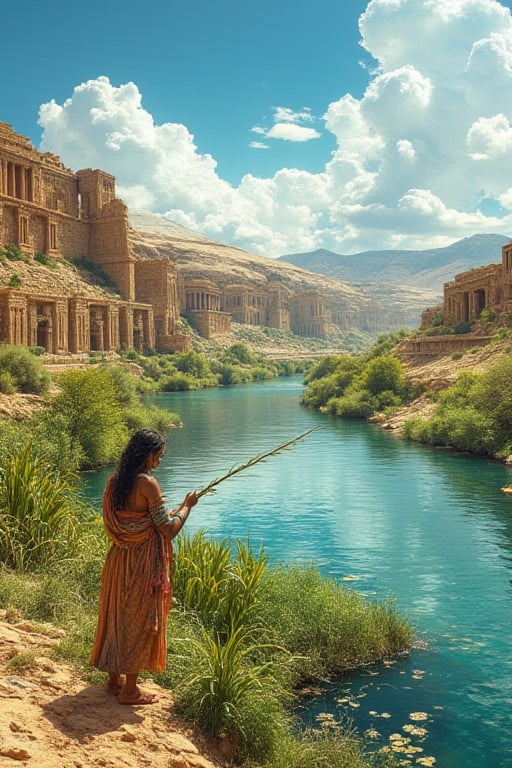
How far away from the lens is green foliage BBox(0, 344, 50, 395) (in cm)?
2729

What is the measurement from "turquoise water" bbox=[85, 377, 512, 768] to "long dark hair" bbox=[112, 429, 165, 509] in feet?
11.8

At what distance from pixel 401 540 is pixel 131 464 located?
1063cm

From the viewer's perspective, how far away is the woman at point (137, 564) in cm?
501

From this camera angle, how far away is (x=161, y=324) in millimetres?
69750

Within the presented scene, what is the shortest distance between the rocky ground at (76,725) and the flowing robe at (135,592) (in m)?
0.33

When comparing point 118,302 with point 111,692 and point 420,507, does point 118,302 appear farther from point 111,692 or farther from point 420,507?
point 111,692

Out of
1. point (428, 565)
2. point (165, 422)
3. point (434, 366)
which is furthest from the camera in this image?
point (434, 366)

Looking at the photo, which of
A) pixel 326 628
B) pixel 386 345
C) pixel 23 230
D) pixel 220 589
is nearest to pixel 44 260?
pixel 23 230

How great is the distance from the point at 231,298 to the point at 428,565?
108 m

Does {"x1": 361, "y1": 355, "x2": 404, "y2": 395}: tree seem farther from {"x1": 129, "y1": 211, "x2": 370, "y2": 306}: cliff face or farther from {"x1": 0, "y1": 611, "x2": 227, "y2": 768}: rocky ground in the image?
{"x1": 129, "y1": 211, "x2": 370, "y2": 306}: cliff face

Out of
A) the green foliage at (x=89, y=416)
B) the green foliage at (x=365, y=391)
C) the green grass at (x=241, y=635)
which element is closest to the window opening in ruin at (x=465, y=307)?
the green foliage at (x=365, y=391)

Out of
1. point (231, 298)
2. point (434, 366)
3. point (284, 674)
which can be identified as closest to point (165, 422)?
point (434, 366)

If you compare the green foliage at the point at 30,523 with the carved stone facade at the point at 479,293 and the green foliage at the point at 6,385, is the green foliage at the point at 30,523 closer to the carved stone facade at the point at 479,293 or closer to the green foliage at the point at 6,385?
the green foliage at the point at 6,385

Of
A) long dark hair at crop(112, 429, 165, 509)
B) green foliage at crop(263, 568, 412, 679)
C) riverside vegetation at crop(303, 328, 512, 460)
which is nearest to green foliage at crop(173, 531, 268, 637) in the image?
green foliage at crop(263, 568, 412, 679)
